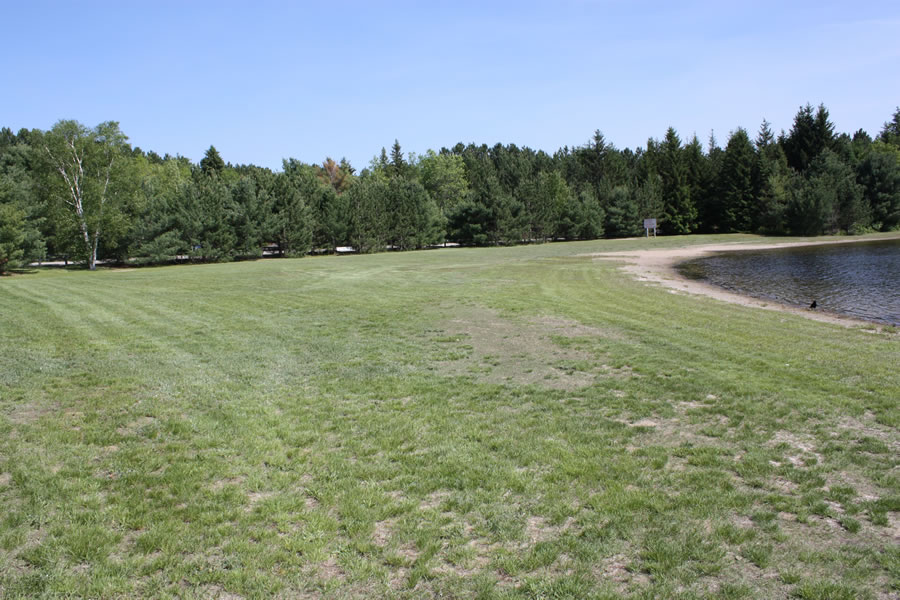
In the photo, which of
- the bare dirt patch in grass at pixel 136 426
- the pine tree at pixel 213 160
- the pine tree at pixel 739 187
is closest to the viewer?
the bare dirt patch in grass at pixel 136 426

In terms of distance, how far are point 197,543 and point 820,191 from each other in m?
68.2

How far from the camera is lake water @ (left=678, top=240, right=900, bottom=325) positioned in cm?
1673

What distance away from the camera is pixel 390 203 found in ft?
202

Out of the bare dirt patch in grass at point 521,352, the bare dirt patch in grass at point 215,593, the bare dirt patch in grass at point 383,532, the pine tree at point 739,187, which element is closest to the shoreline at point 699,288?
the bare dirt patch in grass at point 521,352

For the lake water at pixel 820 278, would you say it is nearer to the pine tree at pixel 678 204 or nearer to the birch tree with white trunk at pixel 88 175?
the pine tree at pixel 678 204

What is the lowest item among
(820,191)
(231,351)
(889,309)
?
(889,309)

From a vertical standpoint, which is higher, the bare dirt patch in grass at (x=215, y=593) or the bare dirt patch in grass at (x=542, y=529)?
the bare dirt patch in grass at (x=215, y=593)

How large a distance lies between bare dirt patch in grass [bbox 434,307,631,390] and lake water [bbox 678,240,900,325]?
889 cm

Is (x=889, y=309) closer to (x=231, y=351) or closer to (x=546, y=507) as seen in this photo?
(x=546, y=507)

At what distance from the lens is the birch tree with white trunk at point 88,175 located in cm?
4438

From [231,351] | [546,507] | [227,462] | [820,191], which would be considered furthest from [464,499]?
[820,191]

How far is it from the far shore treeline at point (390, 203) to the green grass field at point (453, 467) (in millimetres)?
40659

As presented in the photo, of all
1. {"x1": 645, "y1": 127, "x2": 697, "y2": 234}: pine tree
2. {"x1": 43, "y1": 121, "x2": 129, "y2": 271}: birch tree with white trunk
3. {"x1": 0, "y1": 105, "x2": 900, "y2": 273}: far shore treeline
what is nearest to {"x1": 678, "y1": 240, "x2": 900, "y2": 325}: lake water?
{"x1": 0, "y1": 105, "x2": 900, "y2": 273}: far shore treeline

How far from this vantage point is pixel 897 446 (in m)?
5.17
